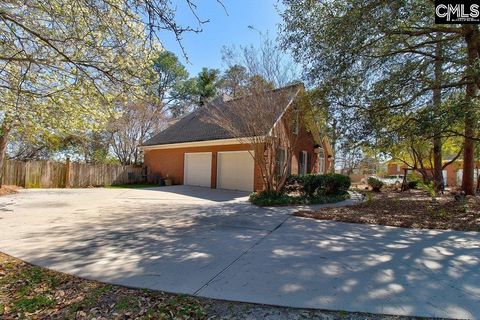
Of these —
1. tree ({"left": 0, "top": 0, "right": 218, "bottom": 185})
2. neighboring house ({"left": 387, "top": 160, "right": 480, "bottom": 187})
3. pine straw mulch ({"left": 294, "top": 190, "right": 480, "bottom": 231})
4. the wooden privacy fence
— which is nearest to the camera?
tree ({"left": 0, "top": 0, "right": 218, "bottom": 185})

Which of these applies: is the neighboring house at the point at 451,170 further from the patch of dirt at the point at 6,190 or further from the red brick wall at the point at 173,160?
the patch of dirt at the point at 6,190

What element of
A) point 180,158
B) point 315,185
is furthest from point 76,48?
point 180,158

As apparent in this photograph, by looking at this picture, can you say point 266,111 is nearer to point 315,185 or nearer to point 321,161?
point 315,185

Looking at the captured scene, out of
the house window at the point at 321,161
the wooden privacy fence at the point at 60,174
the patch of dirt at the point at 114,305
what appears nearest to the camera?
the patch of dirt at the point at 114,305

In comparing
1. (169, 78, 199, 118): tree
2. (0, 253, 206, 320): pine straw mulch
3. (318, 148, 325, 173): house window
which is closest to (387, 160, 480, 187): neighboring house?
(318, 148, 325, 173): house window

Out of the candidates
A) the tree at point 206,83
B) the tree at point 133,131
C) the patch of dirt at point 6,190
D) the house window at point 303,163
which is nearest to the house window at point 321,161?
the house window at point 303,163

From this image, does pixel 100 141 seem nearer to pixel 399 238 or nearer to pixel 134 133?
pixel 134 133

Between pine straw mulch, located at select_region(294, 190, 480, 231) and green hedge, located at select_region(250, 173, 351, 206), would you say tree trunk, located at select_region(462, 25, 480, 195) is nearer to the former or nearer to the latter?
pine straw mulch, located at select_region(294, 190, 480, 231)

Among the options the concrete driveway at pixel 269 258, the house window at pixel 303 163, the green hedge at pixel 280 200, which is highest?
the house window at pixel 303 163

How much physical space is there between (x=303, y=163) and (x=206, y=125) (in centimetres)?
652

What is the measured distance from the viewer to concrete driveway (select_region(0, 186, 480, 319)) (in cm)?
314

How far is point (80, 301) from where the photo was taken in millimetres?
3033

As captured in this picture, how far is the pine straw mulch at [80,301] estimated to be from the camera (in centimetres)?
Answer: 280

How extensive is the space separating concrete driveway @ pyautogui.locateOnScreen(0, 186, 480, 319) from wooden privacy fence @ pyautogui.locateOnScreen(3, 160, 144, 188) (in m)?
7.21
